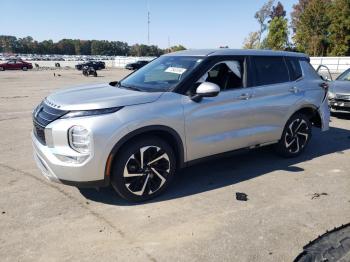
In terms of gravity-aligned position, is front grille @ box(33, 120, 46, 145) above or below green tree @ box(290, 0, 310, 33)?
below

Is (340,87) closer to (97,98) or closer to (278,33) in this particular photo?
(97,98)

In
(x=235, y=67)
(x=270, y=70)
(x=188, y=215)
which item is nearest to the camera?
(x=188, y=215)

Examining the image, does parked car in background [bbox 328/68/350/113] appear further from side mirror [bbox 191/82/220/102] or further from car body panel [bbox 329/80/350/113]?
side mirror [bbox 191/82/220/102]

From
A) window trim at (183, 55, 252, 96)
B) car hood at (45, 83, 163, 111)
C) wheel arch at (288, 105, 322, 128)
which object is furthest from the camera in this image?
wheel arch at (288, 105, 322, 128)

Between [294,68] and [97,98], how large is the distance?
347 cm

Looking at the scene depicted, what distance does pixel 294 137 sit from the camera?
602 centimetres

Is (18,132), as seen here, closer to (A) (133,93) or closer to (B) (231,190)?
(A) (133,93)

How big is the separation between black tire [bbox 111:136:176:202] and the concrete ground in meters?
0.16

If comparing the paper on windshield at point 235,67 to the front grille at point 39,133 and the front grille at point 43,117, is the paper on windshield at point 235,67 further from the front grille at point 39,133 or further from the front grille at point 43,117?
the front grille at point 39,133

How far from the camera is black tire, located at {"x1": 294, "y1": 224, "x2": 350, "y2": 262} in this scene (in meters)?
3.00

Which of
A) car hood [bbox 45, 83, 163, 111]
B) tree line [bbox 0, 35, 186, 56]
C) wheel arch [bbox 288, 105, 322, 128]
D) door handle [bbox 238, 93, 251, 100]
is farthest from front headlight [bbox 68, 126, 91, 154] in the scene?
tree line [bbox 0, 35, 186, 56]

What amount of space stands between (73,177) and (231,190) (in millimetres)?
2015

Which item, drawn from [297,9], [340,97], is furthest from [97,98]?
[297,9]

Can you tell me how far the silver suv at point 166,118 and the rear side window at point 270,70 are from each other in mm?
16
